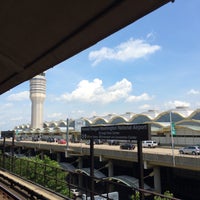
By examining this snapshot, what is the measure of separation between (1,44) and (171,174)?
4281 centimetres

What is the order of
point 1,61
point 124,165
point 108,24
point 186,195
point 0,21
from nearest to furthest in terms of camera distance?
1. point 108,24
2. point 0,21
3. point 1,61
4. point 186,195
5. point 124,165

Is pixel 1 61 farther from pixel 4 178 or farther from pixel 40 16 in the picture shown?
pixel 4 178

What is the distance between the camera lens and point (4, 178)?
55.3ft

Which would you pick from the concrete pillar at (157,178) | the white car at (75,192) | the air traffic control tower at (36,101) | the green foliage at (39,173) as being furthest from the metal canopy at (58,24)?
the air traffic control tower at (36,101)

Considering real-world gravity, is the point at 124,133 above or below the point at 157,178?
above

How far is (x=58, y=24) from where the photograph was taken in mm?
4305

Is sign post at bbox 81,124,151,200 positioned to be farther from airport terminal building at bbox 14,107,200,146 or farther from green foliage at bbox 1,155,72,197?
airport terminal building at bbox 14,107,200,146

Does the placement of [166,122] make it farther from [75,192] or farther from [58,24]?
[58,24]

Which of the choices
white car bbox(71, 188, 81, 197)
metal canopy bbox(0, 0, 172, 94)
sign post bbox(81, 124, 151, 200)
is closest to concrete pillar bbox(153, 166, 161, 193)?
white car bbox(71, 188, 81, 197)

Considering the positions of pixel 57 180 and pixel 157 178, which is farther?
pixel 157 178

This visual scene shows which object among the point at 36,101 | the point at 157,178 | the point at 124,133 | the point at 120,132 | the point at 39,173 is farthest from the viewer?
the point at 36,101

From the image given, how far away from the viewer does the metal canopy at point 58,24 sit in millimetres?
3643

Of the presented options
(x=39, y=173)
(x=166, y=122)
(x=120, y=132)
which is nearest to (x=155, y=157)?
(x=39, y=173)

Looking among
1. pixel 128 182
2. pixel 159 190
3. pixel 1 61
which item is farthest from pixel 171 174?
pixel 1 61
